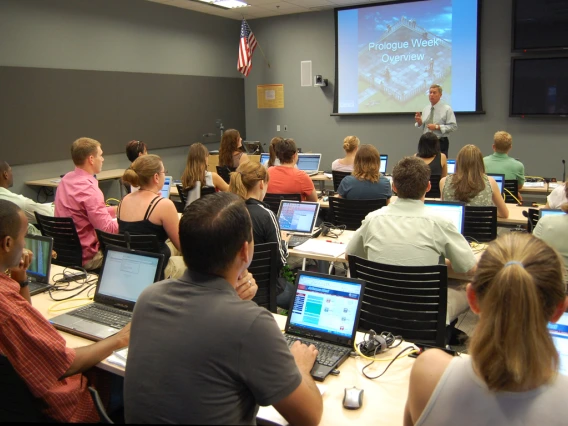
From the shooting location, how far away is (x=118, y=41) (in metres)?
8.05

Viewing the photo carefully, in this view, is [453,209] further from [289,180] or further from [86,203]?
[86,203]

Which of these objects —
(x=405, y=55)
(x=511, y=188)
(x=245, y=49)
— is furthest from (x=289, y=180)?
(x=245, y=49)

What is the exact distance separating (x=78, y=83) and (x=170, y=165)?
2.32 meters

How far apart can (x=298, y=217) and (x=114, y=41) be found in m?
5.49

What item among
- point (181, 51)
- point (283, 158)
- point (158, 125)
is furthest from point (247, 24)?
point (283, 158)

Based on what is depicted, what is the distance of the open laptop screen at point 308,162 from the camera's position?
7.82 metres

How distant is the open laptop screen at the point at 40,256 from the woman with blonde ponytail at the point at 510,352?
8.23ft

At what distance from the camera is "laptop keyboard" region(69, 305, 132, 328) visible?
7.97 feet

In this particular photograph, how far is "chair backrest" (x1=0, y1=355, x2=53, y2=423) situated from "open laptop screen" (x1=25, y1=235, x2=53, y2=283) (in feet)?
4.38

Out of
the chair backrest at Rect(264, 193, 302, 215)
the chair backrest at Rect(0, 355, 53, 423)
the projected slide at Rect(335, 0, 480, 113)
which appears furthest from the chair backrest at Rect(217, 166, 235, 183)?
the chair backrest at Rect(0, 355, 53, 423)

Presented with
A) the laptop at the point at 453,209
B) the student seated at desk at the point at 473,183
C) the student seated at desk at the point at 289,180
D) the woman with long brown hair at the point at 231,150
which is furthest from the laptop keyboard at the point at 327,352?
the woman with long brown hair at the point at 231,150

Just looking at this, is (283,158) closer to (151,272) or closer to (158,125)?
(151,272)

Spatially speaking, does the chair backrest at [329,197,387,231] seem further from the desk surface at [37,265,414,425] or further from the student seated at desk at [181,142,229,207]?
the desk surface at [37,265,414,425]

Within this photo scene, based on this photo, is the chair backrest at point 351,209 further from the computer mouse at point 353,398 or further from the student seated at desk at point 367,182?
the computer mouse at point 353,398
